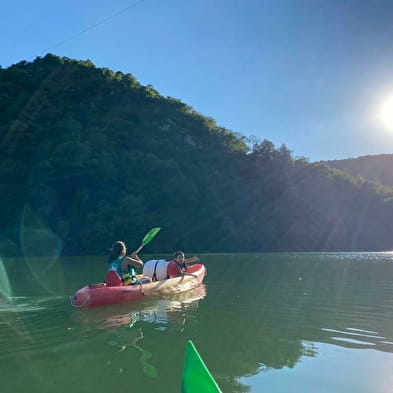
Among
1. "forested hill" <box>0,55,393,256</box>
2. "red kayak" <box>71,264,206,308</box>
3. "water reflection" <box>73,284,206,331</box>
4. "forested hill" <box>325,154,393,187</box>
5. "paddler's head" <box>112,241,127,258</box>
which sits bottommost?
"water reflection" <box>73,284,206,331</box>

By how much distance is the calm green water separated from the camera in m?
4.24

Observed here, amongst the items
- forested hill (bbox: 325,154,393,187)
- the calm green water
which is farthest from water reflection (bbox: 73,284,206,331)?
forested hill (bbox: 325,154,393,187)

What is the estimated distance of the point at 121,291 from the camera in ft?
26.8

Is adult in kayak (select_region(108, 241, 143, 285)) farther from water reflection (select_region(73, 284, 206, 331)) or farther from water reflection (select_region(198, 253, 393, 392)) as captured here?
water reflection (select_region(198, 253, 393, 392))

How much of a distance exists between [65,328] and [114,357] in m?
1.73

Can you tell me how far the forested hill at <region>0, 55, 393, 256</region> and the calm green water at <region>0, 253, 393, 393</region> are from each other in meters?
20.7

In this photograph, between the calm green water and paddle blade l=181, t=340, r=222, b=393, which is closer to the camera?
paddle blade l=181, t=340, r=222, b=393

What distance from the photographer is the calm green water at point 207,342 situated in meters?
4.24

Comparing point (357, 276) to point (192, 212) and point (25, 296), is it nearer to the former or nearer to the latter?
point (25, 296)

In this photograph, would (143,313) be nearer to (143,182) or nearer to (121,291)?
(121,291)

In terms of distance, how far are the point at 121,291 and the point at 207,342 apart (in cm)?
295

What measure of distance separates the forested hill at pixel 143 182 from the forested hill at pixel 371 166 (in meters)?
12.0

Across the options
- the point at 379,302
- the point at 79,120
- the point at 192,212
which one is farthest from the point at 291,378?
the point at 79,120

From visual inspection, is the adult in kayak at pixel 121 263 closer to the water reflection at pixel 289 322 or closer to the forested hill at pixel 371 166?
the water reflection at pixel 289 322
